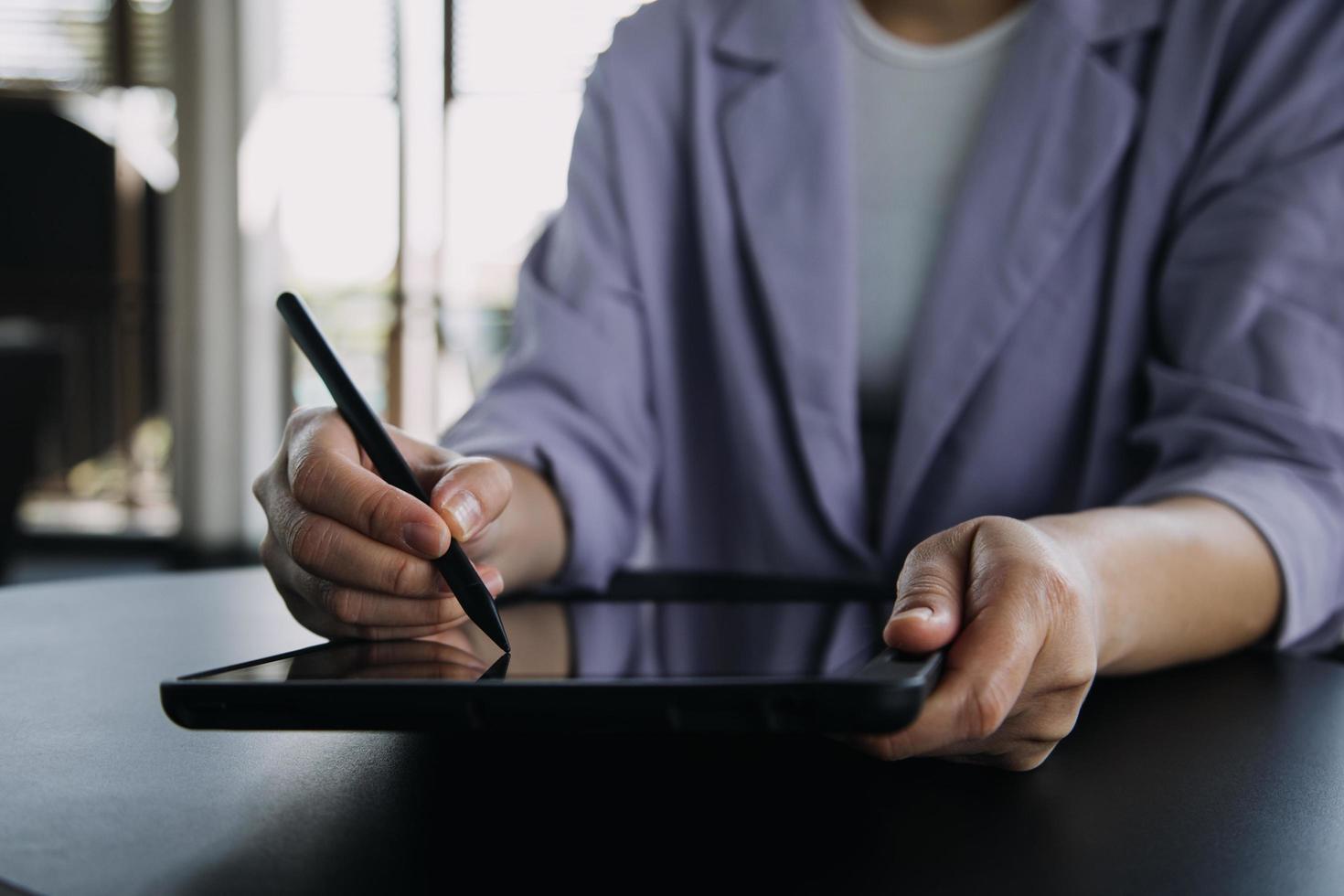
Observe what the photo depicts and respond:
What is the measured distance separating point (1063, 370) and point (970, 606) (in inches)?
18.5

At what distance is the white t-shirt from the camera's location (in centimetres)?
83

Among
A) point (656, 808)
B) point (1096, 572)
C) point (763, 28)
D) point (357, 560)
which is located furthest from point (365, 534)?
point (763, 28)

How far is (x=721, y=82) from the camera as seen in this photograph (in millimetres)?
846

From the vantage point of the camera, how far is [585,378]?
769 mm

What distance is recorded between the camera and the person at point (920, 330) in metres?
0.49

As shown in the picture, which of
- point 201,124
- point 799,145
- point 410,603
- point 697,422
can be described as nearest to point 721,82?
point 799,145

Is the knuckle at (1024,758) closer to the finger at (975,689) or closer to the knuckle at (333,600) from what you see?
the finger at (975,689)

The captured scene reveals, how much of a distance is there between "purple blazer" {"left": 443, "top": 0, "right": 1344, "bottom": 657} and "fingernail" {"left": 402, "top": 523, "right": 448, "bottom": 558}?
261mm

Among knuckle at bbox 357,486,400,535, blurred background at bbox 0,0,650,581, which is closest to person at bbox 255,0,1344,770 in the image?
knuckle at bbox 357,486,400,535

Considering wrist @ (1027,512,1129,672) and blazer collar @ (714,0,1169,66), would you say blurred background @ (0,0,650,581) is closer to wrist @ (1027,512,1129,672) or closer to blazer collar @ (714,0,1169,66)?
blazer collar @ (714,0,1169,66)

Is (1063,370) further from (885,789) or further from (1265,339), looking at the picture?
(885,789)

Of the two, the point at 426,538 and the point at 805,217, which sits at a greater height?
the point at 805,217

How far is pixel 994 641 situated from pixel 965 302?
1.62 feet

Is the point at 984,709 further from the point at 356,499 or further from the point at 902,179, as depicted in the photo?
the point at 902,179
